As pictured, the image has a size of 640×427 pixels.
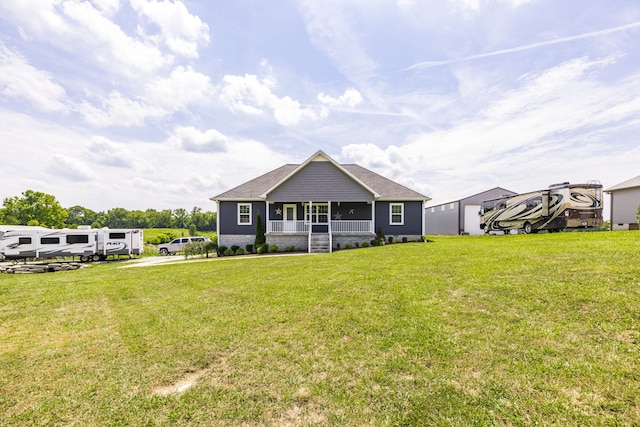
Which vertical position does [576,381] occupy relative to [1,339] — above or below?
above

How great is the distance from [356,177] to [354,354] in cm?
1776

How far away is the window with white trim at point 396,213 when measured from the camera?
21203 millimetres

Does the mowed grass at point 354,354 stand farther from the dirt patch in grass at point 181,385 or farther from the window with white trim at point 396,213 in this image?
the window with white trim at point 396,213

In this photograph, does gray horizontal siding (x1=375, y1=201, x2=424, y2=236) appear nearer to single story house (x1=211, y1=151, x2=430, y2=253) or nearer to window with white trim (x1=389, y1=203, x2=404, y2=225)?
single story house (x1=211, y1=151, x2=430, y2=253)

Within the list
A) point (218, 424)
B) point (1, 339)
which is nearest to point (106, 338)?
point (1, 339)

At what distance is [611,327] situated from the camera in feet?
13.0

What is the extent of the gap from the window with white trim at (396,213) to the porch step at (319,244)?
17.1 ft

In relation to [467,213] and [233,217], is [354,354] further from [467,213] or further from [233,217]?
[467,213]

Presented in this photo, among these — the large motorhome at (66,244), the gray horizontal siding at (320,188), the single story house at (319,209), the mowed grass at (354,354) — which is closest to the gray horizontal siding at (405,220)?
the single story house at (319,209)

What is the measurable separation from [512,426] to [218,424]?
264cm

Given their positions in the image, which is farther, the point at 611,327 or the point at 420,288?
the point at 420,288

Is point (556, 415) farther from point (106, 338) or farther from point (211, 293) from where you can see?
point (211, 293)

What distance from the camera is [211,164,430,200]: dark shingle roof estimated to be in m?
21.0

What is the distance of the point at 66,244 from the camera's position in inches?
856
